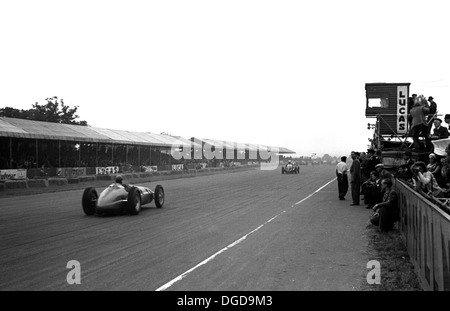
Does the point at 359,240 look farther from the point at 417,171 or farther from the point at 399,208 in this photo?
the point at 417,171

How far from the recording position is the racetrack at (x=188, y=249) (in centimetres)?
606

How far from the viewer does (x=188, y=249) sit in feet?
26.9

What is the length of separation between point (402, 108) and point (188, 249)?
47.6ft

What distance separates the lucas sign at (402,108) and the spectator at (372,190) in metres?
4.82

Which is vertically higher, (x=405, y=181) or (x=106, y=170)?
(x=405, y=181)

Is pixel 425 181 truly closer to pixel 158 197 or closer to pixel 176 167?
pixel 158 197

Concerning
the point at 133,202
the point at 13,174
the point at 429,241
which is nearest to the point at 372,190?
the point at 133,202

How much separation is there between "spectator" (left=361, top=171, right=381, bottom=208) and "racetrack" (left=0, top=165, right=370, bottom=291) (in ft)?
3.44

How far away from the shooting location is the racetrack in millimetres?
6059

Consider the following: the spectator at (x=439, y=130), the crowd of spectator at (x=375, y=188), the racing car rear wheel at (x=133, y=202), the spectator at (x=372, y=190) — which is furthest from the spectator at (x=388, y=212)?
the racing car rear wheel at (x=133, y=202)

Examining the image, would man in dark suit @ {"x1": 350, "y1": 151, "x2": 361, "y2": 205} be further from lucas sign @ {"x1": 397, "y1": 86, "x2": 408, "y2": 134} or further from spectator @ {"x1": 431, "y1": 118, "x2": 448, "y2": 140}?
lucas sign @ {"x1": 397, "y1": 86, "x2": 408, "y2": 134}

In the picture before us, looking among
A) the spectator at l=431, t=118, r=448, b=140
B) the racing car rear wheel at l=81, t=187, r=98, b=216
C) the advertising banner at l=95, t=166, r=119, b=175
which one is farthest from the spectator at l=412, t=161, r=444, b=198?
the advertising banner at l=95, t=166, r=119, b=175
